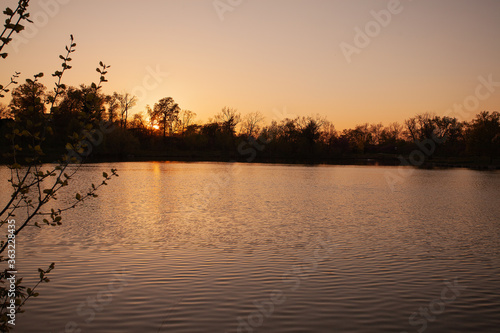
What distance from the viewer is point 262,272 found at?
12844mm

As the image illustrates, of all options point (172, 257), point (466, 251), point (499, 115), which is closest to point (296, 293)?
point (172, 257)

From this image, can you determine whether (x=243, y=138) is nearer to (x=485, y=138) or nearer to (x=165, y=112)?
(x=165, y=112)

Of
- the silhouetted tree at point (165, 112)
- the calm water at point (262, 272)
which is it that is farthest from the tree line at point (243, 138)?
the calm water at point (262, 272)

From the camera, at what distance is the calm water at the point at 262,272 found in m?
9.18

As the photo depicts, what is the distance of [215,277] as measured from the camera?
12148 mm

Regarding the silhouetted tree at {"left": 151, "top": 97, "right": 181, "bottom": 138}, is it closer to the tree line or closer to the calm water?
the tree line

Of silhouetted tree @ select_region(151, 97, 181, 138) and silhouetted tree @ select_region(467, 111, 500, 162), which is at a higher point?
silhouetted tree @ select_region(151, 97, 181, 138)

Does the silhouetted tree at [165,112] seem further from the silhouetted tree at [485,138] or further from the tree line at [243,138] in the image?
the silhouetted tree at [485,138]

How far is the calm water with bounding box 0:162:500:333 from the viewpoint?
9180 millimetres

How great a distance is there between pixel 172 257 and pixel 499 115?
121506mm

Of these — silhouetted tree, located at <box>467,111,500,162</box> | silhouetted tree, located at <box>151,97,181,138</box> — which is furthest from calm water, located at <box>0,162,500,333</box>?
silhouetted tree, located at <box>151,97,181,138</box>

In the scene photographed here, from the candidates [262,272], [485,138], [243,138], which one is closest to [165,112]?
[243,138]

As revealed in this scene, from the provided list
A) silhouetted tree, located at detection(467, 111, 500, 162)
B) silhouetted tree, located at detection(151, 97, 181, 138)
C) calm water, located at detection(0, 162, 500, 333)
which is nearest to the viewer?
calm water, located at detection(0, 162, 500, 333)

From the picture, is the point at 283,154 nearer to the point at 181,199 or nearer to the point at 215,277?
the point at 181,199
